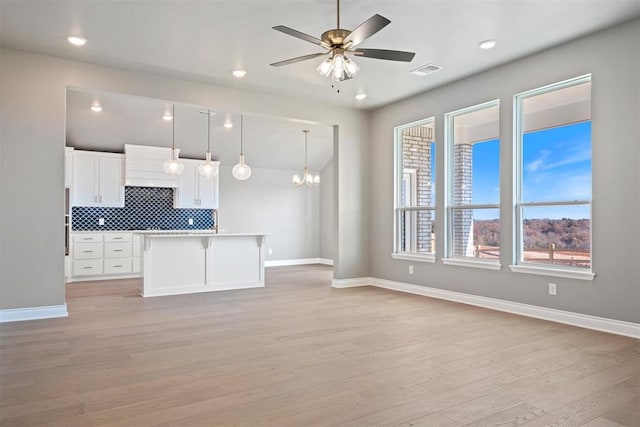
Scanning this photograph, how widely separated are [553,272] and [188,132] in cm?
668

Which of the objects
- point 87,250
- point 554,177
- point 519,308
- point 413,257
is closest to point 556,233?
point 554,177

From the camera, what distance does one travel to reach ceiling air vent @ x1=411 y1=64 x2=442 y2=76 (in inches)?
194

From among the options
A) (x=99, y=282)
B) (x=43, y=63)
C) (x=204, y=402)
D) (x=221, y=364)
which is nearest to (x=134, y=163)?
(x=99, y=282)

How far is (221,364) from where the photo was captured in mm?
3023

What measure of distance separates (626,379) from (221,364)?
278cm

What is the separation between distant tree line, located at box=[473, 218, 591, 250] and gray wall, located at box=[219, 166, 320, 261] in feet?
20.0

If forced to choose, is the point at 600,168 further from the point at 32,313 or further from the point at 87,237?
the point at 87,237

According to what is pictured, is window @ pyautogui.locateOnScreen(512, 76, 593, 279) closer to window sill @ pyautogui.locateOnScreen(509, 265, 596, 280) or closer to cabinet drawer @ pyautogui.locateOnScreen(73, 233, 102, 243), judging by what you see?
window sill @ pyautogui.locateOnScreen(509, 265, 596, 280)

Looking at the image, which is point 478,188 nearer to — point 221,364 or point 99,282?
point 221,364

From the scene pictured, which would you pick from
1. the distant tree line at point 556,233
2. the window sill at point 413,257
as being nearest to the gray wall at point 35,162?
the window sill at point 413,257

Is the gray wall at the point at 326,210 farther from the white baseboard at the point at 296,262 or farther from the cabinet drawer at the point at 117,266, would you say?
the cabinet drawer at the point at 117,266

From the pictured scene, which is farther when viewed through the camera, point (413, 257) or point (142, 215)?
point (142, 215)

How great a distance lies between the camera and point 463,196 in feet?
18.2

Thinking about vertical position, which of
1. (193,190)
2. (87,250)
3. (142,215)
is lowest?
(87,250)
